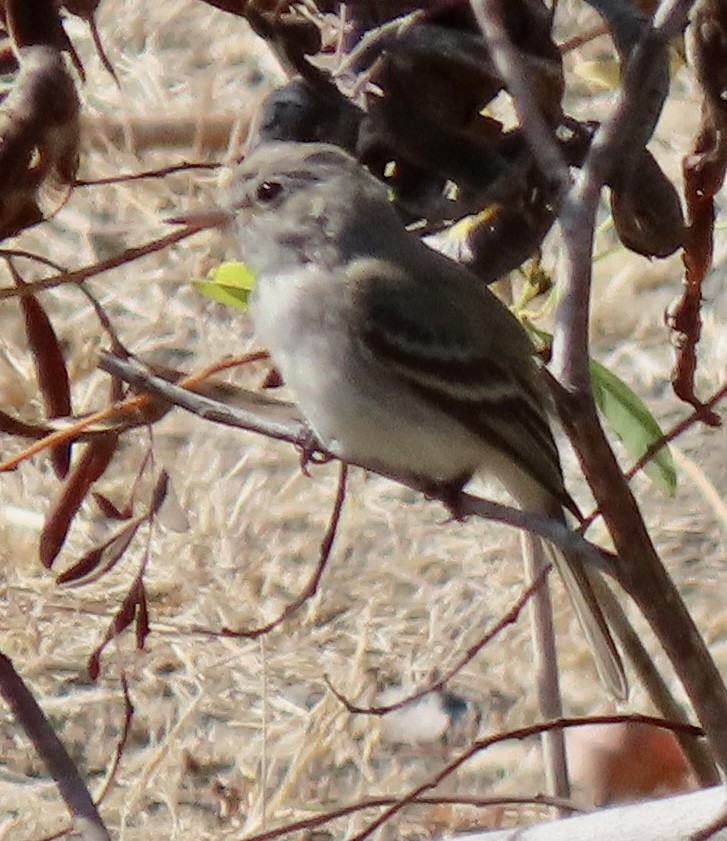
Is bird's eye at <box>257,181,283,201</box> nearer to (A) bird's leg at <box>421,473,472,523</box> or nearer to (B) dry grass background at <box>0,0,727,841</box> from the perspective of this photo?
(A) bird's leg at <box>421,473,472,523</box>

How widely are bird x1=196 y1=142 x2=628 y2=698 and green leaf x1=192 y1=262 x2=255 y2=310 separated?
278 mm

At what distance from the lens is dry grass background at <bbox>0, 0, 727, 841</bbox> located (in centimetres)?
306

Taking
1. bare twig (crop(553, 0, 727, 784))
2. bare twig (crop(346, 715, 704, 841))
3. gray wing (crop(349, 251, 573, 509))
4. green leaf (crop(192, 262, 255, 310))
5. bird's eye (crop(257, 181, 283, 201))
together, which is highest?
bird's eye (crop(257, 181, 283, 201))

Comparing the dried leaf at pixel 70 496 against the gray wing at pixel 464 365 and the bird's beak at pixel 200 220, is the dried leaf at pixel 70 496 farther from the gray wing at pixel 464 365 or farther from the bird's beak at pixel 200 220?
the gray wing at pixel 464 365

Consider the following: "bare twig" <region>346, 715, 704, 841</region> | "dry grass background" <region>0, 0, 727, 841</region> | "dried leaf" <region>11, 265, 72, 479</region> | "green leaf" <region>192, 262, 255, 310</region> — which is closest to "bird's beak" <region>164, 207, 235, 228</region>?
"green leaf" <region>192, 262, 255, 310</region>

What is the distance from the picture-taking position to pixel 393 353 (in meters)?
2.19

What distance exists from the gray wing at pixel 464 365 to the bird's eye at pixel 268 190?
0.63 feet

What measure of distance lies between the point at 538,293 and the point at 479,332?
50 centimetres

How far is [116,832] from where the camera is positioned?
2.99 meters

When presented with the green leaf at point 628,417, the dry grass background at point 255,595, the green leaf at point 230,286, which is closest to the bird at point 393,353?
the green leaf at point 230,286

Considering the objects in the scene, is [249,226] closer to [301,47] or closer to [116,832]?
[301,47]

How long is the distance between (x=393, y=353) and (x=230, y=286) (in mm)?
514

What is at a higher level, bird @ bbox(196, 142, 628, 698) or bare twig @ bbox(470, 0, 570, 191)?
bird @ bbox(196, 142, 628, 698)

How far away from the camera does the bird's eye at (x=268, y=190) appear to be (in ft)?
7.23
